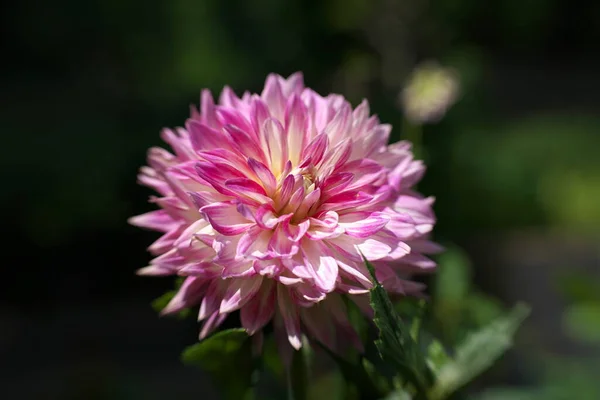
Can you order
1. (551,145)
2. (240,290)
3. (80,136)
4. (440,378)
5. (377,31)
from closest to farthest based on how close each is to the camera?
(240,290)
(440,378)
(80,136)
(377,31)
(551,145)

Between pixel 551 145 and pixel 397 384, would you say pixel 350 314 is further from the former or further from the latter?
pixel 551 145

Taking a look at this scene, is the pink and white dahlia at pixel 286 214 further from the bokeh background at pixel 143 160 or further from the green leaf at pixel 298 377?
the bokeh background at pixel 143 160

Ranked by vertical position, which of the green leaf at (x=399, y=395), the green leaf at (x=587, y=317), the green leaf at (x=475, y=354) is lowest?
the green leaf at (x=587, y=317)

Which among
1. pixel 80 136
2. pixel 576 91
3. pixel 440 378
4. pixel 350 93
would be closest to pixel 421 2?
pixel 350 93

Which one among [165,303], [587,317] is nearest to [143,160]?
[587,317]

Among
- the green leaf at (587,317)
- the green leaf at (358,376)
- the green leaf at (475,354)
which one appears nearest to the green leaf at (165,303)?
the green leaf at (358,376)

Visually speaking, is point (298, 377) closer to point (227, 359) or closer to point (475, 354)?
point (227, 359)
